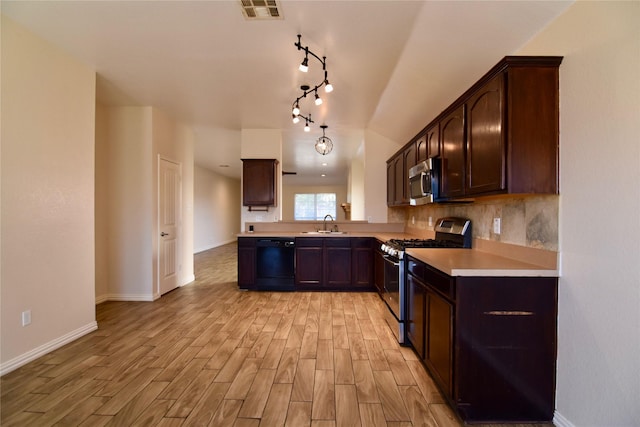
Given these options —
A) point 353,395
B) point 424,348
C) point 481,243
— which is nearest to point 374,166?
point 481,243

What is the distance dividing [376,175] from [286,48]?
2861mm

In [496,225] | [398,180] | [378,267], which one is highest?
[398,180]

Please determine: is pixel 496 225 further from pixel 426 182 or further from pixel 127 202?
pixel 127 202

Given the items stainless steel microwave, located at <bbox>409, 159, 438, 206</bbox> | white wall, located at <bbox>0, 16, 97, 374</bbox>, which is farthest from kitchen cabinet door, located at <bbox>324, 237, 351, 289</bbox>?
white wall, located at <bbox>0, 16, 97, 374</bbox>

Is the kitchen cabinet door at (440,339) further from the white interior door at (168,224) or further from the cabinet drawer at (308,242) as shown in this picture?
the white interior door at (168,224)

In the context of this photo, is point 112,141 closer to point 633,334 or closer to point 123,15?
point 123,15

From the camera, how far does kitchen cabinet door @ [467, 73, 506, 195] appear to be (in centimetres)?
170

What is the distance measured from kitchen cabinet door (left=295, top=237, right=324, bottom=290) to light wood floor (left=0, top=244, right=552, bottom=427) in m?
0.90

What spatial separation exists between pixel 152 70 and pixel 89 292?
2.44 meters

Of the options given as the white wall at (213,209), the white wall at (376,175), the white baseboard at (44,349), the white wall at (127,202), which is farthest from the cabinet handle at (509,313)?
the white wall at (213,209)

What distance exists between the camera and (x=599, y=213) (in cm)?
141

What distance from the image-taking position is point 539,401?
166cm

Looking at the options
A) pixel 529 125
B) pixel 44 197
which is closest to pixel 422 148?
pixel 529 125

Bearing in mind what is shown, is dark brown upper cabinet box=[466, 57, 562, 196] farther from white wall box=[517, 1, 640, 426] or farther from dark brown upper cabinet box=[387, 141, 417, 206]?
dark brown upper cabinet box=[387, 141, 417, 206]
